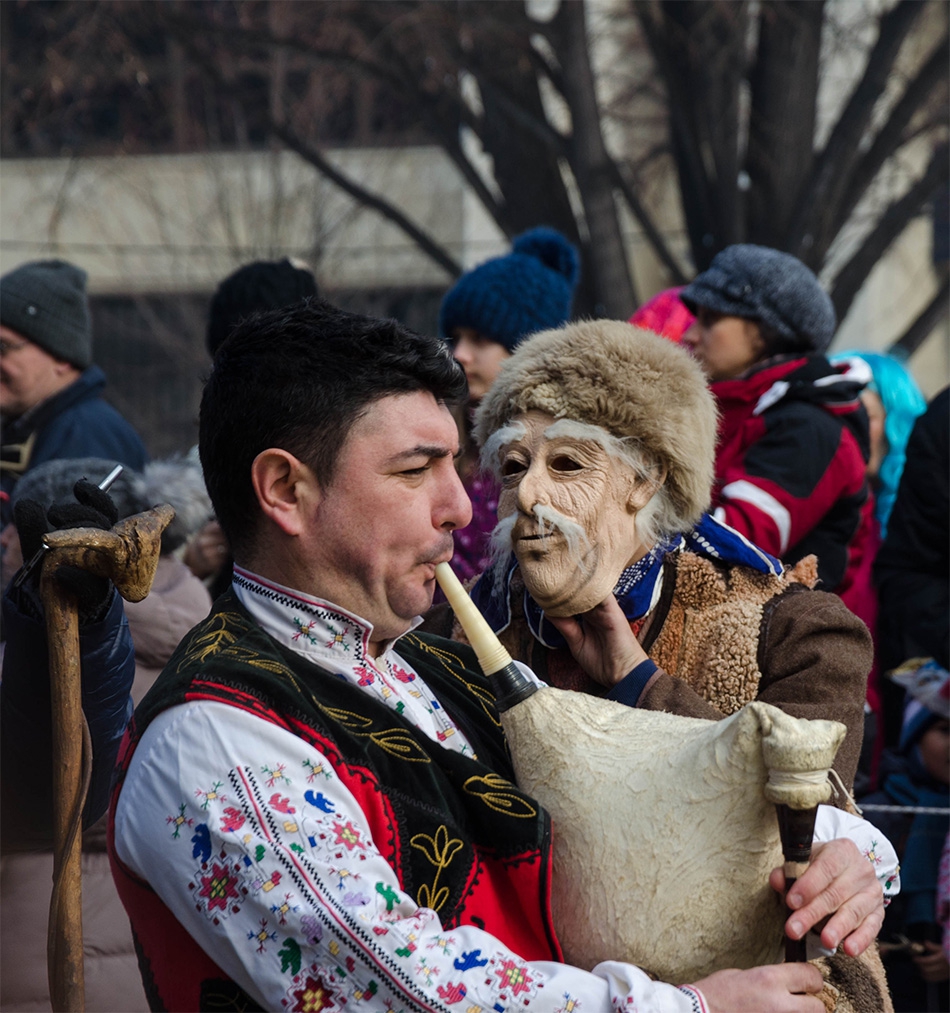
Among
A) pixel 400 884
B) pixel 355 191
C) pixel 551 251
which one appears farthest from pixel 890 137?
pixel 400 884

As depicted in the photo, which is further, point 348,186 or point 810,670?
Answer: point 348,186

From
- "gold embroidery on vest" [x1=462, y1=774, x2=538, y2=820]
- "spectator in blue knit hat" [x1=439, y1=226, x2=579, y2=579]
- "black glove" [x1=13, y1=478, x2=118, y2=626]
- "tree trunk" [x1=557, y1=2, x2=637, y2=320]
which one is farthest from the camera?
"tree trunk" [x1=557, y1=2, x2=637, y2=320]

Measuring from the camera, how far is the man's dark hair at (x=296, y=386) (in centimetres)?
167

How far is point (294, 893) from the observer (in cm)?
139

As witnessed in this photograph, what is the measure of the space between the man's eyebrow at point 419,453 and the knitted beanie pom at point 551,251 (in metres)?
2.48

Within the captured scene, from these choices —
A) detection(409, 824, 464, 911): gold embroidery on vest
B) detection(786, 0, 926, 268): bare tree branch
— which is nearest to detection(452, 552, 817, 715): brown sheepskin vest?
detection(409, 824, 464, 911): gold embroidery on vest

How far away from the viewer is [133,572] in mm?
1809

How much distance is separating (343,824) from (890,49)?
21.9 feet

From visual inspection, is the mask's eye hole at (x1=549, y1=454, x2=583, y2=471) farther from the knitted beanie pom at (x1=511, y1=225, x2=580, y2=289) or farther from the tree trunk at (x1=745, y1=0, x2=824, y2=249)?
the tree trunk at (x1=745, y1=0, x2=824, y2=249)

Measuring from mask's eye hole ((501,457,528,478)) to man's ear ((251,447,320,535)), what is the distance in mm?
672

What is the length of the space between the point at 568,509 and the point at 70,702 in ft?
2.87

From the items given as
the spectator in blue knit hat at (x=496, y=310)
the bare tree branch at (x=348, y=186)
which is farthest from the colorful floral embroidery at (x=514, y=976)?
the bare tree branch at (x=348, y=186)

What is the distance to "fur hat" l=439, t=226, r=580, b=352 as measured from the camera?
3768 millimetres

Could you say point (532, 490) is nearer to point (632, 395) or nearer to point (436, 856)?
point (632, 395)
